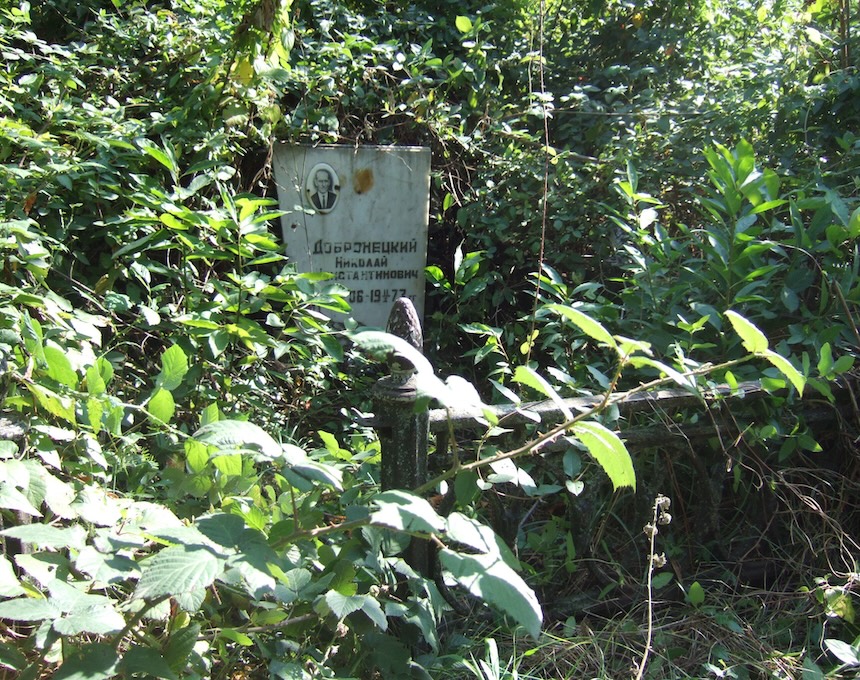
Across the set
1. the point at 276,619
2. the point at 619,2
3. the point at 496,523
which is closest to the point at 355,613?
the point at 276,619

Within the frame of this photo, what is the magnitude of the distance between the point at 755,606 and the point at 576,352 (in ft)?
3.06

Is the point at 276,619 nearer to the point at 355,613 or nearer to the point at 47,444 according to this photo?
the point at 355,613

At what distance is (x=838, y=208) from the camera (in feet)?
7.14

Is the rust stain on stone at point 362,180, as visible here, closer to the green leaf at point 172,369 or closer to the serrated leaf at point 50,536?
the green leaf at point 172,369

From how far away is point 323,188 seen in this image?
12.9 feet

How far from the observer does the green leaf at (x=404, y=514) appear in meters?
1.05

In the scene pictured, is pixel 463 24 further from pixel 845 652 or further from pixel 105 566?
pixel 105 566

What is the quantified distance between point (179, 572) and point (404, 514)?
312 mm

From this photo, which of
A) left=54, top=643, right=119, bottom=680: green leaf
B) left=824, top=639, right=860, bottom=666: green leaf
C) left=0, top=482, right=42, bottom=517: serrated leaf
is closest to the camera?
left=54, top=643, right=119, bottom=680: green leaf

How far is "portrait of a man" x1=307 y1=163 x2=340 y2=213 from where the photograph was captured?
12.8ft

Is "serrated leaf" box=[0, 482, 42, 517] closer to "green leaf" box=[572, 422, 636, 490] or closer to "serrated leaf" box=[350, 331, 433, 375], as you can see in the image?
"serrated leaf" box=[350, 331, 433, 375]

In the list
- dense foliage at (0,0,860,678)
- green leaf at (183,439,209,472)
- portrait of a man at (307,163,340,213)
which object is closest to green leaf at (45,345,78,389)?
dense foliage at (0,0,860,678)

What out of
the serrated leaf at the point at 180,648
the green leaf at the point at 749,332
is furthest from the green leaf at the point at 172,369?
the green leaf at the point at 749,332

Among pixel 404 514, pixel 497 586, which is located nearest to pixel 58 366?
pixel 404 514
